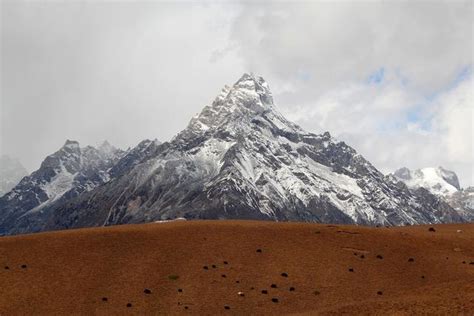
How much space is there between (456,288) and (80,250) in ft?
123

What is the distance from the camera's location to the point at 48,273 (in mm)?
61031

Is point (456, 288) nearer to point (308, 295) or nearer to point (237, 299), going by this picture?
point (308, 295)

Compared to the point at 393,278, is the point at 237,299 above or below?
below

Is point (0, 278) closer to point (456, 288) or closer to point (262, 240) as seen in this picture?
point (262, 240)

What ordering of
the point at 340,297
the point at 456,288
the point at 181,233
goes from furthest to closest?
1. the point at 181,233
2. the point at 340,297
3. the point at 456,288

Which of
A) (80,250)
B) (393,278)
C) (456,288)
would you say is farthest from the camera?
(80,250)

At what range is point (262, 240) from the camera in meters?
69.2

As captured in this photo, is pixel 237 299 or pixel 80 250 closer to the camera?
pixel 237 299

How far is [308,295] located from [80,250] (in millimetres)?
24946

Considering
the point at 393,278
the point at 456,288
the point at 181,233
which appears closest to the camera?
the point at 456,288

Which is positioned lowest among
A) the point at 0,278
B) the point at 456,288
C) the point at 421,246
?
the point at 0,278

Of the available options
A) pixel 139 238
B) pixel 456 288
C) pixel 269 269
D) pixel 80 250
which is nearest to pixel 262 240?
pixel 269 269

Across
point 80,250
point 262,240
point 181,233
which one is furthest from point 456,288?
point 80,250

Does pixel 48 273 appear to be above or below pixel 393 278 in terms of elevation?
below
